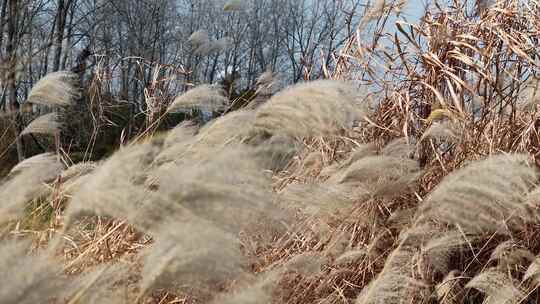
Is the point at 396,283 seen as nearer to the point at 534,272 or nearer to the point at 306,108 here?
the point at 534,272

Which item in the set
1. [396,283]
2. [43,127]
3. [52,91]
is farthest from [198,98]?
[396,283]

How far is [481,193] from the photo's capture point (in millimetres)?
1574

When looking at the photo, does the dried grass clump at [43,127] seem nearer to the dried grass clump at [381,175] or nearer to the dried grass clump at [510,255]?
the dried grass clump at [381,175]

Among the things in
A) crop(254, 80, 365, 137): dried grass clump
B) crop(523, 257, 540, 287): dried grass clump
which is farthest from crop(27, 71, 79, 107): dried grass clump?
crop(523, 257, 540, 287): dried grass clump

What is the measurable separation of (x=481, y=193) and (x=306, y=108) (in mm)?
512

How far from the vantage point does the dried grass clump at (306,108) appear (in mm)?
1662

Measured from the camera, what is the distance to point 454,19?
2535 mm

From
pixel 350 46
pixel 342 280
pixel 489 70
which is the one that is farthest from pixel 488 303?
pixel 350 46

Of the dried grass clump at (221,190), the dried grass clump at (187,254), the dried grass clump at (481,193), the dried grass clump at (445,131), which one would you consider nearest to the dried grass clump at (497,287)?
the dried grass clump at (481,193)

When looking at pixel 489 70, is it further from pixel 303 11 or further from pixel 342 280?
pixel 303 11

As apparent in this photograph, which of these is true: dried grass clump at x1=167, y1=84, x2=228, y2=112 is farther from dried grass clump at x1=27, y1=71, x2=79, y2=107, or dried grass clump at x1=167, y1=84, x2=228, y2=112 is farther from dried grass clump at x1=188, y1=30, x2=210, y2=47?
dried grass clump at x1=188, y1=30, x2=210, y2=47

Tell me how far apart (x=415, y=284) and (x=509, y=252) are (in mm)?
357

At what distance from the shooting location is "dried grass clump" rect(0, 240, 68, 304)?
799 millimetres

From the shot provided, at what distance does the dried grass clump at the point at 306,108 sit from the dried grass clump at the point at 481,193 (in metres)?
0.36
